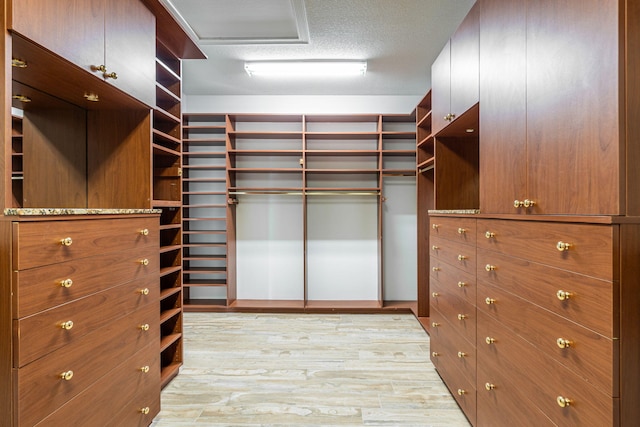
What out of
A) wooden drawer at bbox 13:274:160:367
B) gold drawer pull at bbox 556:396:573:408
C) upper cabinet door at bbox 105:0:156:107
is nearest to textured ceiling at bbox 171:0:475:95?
upper cabinet door at bbox 105:0:156:107

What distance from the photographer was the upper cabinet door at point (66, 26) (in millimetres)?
1090

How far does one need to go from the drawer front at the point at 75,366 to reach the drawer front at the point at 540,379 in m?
1.59

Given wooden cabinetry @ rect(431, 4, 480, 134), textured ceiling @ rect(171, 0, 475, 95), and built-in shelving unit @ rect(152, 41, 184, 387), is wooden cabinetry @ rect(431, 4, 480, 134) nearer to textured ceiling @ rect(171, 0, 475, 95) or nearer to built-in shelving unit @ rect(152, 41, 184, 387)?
textured ceiling @ rect(171, 0, 475, 95)

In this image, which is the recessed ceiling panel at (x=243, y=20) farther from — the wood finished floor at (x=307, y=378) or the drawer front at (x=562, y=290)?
the wood finished floor at (x=307, y=378)

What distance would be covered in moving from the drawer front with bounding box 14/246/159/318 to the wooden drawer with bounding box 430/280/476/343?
1649 millimetres

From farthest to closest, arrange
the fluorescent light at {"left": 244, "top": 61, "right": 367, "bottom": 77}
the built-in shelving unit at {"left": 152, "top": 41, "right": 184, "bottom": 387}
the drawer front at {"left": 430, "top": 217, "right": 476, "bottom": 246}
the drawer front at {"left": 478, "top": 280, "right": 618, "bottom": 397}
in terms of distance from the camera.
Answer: the fluorescent light at {"left": 244, "top": 61, "right": 367, "bottom": 77} → the built-in shelving unit at {"left": 152, "top": 41, "right": 184, "bottom": 387} → the drawer front at {"left": 430, "top": 217, "right": 476, "bottom": 246} → the drawer front at {"left": 478, "top": 280, "right": 618, "bottom": 397}

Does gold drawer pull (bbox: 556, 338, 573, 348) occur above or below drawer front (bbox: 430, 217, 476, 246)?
below

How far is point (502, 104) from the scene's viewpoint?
1.47 meters

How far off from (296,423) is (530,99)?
1.85 meters

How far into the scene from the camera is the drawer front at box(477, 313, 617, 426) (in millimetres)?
915

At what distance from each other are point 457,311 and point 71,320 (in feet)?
5.87

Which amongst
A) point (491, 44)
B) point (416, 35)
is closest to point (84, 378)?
point (491, 44)

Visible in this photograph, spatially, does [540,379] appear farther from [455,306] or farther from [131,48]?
[131,48]

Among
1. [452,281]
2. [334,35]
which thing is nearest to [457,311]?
[452,281]
